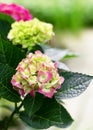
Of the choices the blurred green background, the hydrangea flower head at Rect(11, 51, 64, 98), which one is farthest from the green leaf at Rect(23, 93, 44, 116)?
the blurred green background

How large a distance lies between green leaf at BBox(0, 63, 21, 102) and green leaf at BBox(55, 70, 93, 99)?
0.08 meters

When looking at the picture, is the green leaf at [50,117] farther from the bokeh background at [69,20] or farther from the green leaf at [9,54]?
the bokeh background at [69,20]

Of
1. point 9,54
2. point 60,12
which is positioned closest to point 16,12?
point 9,54

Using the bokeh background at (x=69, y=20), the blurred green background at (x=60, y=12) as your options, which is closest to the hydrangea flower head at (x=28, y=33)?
the bokeh background at (x=69, y=20)

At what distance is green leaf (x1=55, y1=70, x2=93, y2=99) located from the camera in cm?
85

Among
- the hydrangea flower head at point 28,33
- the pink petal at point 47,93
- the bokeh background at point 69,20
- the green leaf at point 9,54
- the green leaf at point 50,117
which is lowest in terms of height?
the green leaf at point 50,117

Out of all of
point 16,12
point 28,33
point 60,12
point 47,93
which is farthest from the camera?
point 60,12

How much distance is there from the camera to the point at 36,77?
81 cm

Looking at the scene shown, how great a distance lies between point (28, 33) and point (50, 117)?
0.23m

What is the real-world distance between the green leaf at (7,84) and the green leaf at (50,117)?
0.05 m

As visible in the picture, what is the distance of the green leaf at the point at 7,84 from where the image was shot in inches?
32.9

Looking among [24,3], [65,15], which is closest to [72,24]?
[65,15]

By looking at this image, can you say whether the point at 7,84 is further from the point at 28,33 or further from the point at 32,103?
the point at 28,33

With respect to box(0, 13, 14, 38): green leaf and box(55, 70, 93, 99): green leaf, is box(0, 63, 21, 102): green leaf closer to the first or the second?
box(55, 70, 93, 99): green leaf
